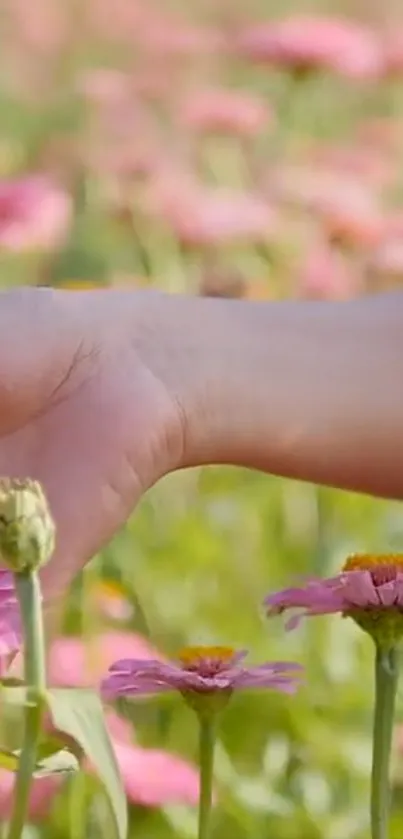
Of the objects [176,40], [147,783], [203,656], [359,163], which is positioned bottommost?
[147,783]

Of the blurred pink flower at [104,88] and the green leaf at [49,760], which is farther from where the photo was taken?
the blurred pink flower at [104,88]

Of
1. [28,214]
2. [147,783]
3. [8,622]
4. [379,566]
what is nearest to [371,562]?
[379,566]

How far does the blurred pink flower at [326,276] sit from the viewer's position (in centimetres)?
128

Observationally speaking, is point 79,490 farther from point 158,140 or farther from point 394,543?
point 158,140

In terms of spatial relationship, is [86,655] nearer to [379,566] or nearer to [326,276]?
[379,566]

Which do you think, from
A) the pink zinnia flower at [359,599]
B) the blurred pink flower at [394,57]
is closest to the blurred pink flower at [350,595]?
the pink zinnia flower at [359,599]

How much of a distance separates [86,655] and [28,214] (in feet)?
1.56

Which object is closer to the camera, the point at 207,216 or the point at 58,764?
the point at 58,764

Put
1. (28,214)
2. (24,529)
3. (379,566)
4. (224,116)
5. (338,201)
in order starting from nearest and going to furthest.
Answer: (24,529) → (379,566) → (28,214) → (338,201) → (224,116)

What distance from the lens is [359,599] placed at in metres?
0.44

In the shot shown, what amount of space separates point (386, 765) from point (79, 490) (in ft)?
0.53

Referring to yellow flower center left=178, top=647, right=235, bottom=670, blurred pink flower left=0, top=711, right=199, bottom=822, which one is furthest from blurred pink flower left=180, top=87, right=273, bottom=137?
yellow flower center left=178, top=647, right=235, bottom=670


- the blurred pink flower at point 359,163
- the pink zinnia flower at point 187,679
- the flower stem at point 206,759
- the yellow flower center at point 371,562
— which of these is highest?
the blurred pink flower at point 359,163

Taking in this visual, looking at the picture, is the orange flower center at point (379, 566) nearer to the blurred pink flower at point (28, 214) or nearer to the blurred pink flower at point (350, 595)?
the blurred pink flower at point (350, 595)
